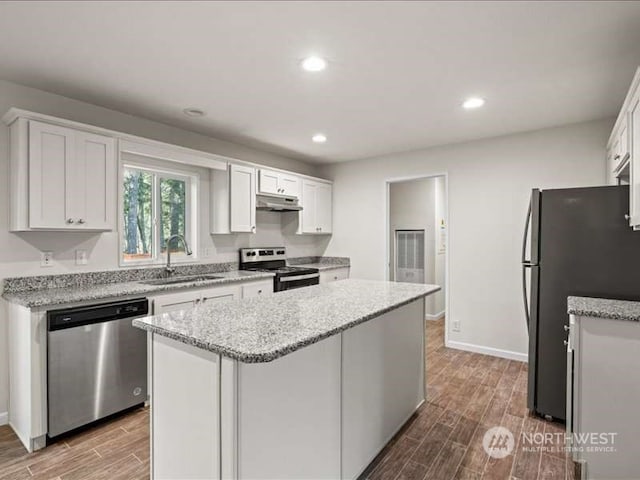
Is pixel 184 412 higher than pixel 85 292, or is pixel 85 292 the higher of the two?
pixel 85 292

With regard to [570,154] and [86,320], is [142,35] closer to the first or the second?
[86,320]

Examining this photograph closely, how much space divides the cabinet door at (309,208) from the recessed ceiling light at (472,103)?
2385 mm

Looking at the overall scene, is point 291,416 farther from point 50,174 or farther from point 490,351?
point 490,351

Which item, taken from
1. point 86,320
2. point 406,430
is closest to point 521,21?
point 406,430

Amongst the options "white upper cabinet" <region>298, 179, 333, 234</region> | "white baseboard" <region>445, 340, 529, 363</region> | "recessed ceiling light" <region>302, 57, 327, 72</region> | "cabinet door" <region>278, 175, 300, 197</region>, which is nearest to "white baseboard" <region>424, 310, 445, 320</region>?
"white baseboard" <region>445, 340, 529, 363</region>

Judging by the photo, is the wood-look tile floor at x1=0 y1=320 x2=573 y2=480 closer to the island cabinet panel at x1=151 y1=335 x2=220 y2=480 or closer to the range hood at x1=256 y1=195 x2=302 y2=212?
the island cabinet panel at x1=151 y1=335 x2=220 y2=480

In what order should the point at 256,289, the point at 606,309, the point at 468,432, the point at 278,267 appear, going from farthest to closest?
the point at 278,267 → the point at 256,289 → the point at 468,432 → the point at 606,309

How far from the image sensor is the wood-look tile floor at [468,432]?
77.9 inches

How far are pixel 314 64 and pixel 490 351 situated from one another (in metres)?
3.53

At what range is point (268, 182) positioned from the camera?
4293mm

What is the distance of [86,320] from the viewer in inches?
92.9

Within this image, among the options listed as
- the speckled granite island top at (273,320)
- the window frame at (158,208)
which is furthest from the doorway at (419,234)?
the speckled granite island top at (273,320)

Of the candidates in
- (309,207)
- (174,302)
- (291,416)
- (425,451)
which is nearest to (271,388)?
(291,416)

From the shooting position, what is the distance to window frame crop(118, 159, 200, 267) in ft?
10.3
